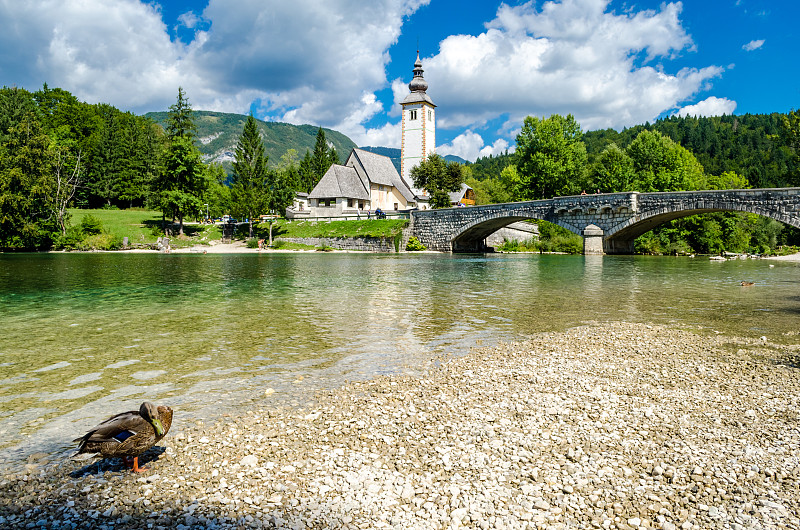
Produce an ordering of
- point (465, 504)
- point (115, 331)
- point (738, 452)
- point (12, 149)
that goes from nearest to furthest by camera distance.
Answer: point (465, 504), point (738, 452), point (115, 331), point (12, 149)

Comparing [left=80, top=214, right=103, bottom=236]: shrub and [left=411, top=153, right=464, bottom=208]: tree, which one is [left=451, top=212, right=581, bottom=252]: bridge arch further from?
[left=80, top=214, right=103, bottom=236]: shrub

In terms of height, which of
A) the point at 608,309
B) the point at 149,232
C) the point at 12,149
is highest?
the point at 12,149

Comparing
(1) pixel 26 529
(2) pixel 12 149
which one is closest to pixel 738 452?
(1) pixel 26 529

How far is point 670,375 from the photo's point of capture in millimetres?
7477

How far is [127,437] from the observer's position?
438cm

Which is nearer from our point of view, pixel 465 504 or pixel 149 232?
pixel 465 504

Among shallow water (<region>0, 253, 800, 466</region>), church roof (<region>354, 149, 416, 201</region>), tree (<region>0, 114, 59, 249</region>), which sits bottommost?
shallow water (<region>0, 253, 800, 466</region>)

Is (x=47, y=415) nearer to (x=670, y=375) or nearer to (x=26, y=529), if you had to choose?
(x=26, y=529)

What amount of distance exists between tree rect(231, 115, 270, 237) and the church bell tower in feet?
87.9

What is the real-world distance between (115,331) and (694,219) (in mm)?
60870

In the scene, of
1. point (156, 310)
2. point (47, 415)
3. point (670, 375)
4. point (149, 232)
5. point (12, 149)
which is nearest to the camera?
point (47, 415)

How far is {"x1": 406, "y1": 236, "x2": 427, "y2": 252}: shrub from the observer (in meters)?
59.2

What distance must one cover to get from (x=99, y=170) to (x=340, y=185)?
36820mm

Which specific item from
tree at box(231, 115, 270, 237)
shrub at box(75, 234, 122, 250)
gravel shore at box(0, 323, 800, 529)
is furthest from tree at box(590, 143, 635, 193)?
shrub at box(75, 234, 122, 250)
